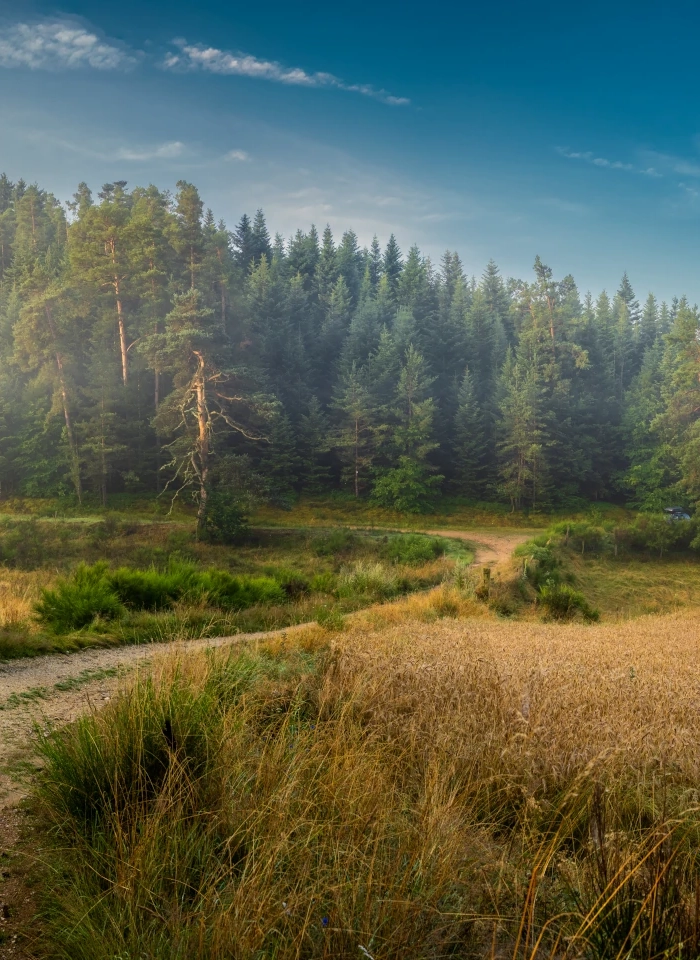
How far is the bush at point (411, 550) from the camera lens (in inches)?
962

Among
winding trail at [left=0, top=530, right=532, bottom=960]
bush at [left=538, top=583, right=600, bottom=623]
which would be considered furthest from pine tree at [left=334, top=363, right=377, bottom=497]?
winding trail at [left=0, top=530, right=532, bottom=960]

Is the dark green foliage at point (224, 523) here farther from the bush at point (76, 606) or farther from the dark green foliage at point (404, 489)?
A: the bush at point (76, 606)

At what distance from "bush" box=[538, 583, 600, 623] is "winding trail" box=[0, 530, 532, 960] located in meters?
10.5

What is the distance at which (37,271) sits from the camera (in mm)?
39156

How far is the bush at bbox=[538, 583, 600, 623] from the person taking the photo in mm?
17719

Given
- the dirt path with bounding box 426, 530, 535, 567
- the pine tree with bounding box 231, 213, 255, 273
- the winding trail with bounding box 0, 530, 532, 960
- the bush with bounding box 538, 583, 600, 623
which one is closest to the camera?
the winding trail with bounding box 0, 530, 532, 960

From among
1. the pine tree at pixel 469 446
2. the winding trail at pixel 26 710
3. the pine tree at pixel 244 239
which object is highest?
the pine tree at pixel 244 239

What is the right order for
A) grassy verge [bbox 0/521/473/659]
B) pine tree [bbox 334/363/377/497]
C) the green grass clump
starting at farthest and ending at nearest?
pine tree [bbox 334/363/377/497] < the green grass clump < grassy verge [bbox 0/521/473/659]

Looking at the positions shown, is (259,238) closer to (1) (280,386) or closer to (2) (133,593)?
(1) (280,386)

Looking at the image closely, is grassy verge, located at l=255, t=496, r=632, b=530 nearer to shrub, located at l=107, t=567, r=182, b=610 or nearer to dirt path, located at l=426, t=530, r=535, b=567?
dirt path, located at l=426, t=530, r=535, b=567

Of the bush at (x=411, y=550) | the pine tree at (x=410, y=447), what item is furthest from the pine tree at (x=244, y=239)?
the bush at (x=411, y=550)

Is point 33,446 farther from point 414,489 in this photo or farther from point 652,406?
point 652,406

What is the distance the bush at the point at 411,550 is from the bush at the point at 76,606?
1440 cm

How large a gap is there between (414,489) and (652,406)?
2548 centimetres
